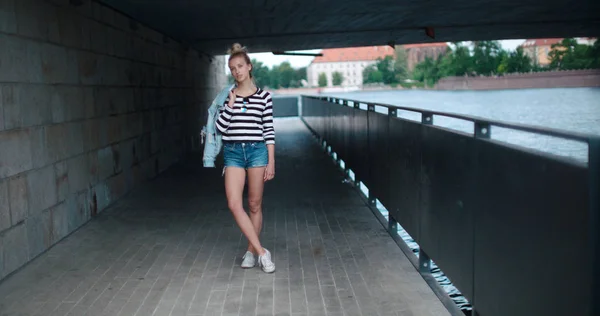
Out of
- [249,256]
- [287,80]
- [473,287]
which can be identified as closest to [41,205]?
[249,256]

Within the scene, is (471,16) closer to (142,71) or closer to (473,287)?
(142,71)

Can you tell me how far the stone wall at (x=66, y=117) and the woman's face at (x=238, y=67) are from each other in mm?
2018

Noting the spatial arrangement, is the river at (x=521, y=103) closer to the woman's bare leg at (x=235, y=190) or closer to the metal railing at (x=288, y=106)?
the metal railing at (x=288, y=106)

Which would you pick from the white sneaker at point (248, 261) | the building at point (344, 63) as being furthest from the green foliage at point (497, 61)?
the building at point (344, 63)

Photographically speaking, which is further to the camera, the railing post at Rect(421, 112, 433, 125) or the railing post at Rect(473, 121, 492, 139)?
the railing post at Rect(421, 112, 433, 125)

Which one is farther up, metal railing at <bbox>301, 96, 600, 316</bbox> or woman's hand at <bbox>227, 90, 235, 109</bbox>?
woman's hand at <bbox>227, 90, 235, 109</bbox>

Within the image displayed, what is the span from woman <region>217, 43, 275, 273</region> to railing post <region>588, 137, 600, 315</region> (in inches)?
112

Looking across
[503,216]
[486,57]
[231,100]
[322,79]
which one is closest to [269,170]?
[231,100]

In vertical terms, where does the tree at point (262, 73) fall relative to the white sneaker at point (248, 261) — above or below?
above

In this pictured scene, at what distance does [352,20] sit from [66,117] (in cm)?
714

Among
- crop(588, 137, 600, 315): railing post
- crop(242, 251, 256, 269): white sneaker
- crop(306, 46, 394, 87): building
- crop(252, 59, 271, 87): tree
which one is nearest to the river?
crop(242, 251, 256, 269): white sneaker

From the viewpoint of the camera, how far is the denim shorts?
4691mm

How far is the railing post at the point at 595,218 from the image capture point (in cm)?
212

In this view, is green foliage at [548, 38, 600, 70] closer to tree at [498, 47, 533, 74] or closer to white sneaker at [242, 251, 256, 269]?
tree at [498, 47, 533, 74]
